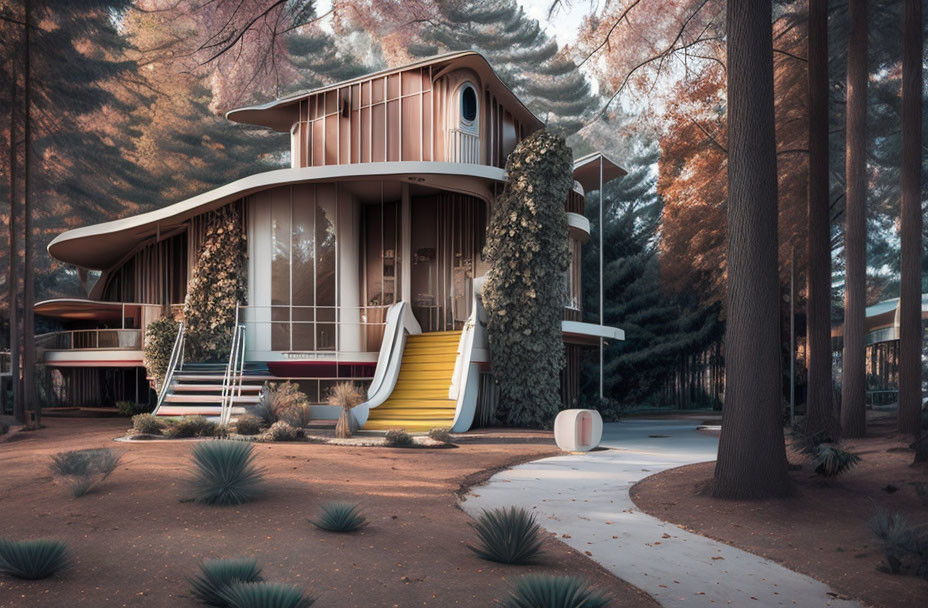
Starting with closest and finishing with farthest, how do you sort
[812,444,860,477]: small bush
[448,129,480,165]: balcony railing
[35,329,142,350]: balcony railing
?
[812,444,860,477]: small bush
[448,129,480,165]: balcony railing
[35,329,142,350]: balcony railing

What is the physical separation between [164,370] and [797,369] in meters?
21.3

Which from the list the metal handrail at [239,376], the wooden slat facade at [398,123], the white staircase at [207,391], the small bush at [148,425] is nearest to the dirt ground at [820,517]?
the small bush at [148,425]

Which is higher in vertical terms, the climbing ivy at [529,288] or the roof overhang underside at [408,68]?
the roof overhang underside at [408,68]

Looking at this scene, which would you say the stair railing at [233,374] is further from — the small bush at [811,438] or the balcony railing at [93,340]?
the small bush at [811,438]

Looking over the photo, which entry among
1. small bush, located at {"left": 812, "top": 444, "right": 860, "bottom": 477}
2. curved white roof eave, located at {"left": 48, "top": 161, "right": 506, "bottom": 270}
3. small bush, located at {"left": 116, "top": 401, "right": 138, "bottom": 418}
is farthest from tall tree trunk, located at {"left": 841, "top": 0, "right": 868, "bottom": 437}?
small bush, located at {"left": 116, "top": 401, "right": 138, "bottom": 418}

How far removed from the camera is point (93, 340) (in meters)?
21.2

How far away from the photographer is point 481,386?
18.2 meters

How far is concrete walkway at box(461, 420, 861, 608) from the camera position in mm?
6016

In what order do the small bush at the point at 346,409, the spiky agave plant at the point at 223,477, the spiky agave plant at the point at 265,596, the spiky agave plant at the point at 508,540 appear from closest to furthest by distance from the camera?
the spiky agave plant at the point at 265,596 → the spiky agave plant at the point at 508,540 → the spiky agave plant at the point at 223,477 → the small bush at the point at 346,409

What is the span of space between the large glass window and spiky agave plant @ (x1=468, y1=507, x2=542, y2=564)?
514 inches

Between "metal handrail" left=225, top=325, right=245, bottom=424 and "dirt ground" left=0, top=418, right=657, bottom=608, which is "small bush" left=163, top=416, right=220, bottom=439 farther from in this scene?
"dirt ground" left=0, top=418, right=657, bottom=608

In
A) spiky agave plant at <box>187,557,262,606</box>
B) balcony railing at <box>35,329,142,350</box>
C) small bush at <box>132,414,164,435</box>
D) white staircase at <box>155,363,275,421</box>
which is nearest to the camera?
spiky agave plant at <box>187,557,262,606</box>

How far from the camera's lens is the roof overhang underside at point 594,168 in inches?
883

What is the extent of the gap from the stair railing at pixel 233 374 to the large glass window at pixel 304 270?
0.88 metres
